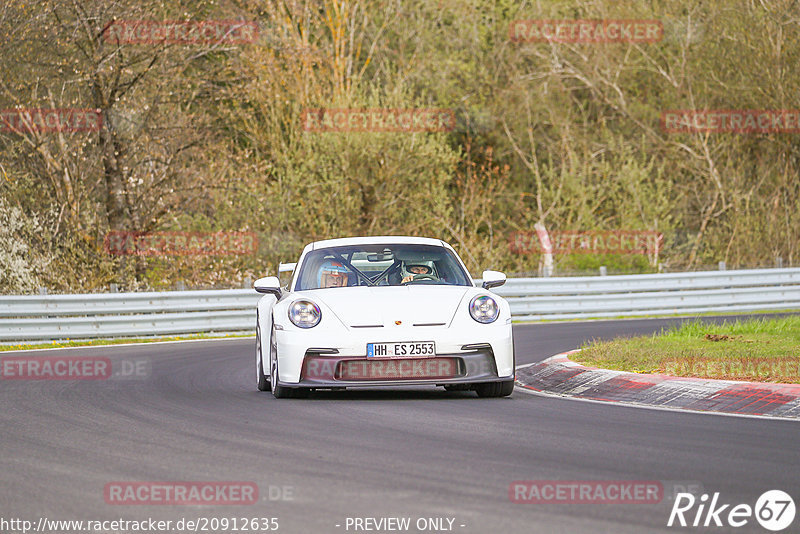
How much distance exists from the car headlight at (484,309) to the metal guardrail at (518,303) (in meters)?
11.0

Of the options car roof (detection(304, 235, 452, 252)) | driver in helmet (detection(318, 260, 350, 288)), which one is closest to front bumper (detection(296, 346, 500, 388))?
driver in helmet (detection(318, 260, 350, 288))

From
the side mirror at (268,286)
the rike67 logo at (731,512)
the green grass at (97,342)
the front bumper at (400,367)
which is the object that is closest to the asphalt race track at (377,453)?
the rike67 logo at (731,512)

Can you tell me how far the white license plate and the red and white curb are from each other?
1.61 metres

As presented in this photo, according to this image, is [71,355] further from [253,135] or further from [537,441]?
[253,135]

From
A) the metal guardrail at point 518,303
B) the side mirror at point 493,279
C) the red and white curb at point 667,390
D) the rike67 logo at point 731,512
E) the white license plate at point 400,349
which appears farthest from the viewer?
the metal guardrail at point 518,303

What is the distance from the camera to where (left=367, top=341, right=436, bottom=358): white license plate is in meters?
9.95

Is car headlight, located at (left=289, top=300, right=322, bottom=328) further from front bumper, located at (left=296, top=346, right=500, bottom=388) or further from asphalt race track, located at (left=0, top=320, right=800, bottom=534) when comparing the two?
asphalt race track, located at (left=0, top=320, right=800, bottom=534)

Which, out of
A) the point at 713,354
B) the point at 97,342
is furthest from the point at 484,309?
the point at 97,342

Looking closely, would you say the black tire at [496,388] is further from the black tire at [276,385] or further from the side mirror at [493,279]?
the black tire at [276,385]

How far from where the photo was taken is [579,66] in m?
37.6

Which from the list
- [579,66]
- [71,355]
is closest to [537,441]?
[71,355]

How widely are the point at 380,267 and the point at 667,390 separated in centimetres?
282

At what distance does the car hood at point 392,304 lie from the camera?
10.1 m

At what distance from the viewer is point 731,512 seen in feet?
18.2
